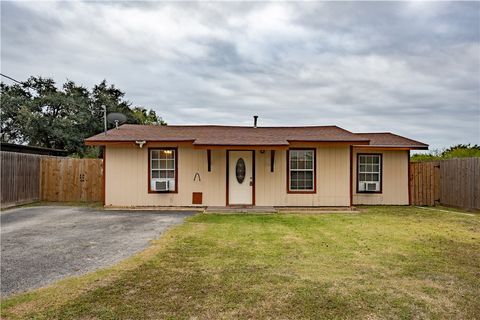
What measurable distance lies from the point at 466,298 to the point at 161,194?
10444 mm

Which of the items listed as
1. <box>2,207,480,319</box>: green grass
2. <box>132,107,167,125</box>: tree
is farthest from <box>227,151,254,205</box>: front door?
<box>132,107,167,125</box>: tree

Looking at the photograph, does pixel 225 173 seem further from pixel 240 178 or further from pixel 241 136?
pixel 241 136

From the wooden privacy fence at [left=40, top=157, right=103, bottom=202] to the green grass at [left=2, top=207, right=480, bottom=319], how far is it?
891 centimetres

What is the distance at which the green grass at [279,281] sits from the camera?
3.72 m

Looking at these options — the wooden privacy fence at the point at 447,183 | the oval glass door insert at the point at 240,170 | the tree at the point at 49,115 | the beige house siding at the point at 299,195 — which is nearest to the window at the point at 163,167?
the oval glass door insert at the point at 240,170

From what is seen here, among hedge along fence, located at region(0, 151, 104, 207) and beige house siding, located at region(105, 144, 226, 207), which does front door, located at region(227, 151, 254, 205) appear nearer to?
beige house siding, located at region(105, 144, 226, 207)

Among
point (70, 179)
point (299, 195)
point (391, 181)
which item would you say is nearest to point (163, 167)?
point (299, 195)

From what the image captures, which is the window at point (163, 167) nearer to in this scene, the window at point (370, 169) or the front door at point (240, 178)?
the front door at point (240, 178)

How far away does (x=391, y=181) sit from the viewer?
578 inches

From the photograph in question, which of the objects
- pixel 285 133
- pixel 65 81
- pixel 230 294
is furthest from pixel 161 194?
pixel 65 81

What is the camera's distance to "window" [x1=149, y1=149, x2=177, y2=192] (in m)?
12.9

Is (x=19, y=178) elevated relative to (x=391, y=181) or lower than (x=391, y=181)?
elevated

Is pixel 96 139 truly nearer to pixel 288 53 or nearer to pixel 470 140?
pixel 288 53

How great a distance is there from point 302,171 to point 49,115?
855 inches
